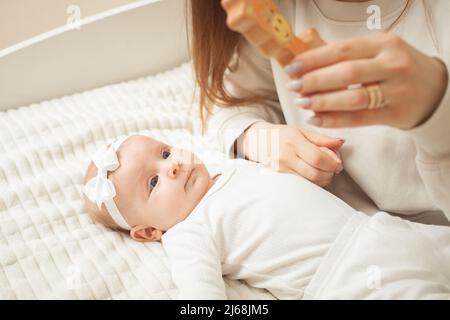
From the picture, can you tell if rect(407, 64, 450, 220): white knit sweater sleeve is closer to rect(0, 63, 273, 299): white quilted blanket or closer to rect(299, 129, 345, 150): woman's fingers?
rect(299, 129, 345, 150): woman's fingers

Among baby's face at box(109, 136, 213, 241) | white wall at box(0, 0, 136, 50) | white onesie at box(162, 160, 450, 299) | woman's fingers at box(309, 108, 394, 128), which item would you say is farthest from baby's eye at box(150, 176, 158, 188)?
white wall at box(0, 0, 136, 50)

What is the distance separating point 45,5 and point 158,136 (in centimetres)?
58

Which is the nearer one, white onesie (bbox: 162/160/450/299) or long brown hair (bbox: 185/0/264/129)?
white onesie (bbox: 162/160/450/299)

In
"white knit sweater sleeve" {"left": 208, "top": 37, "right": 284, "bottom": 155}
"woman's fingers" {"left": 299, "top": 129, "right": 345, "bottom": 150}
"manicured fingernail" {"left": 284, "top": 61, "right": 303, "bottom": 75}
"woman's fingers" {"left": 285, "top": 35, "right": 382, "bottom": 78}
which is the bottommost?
"woman's fingers" {"left": 299, "top": 129, "right": 345, "bottom": 150}

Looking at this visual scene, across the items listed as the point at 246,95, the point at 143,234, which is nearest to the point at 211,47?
the point at 246,95

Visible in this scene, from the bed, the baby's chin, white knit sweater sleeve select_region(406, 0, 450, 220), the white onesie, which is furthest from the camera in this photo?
the baby's chin

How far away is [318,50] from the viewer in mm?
549

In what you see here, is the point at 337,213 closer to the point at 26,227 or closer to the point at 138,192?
the point at 138,192

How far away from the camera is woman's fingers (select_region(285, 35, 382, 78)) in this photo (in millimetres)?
544

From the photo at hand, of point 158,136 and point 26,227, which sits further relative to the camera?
point 158,136

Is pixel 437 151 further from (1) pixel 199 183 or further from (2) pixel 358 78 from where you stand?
(1) pixel 199 183

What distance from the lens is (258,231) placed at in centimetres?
85

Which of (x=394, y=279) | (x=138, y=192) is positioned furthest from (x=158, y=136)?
(x=394, y=279)

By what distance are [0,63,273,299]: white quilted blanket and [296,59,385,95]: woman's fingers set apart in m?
0.45
